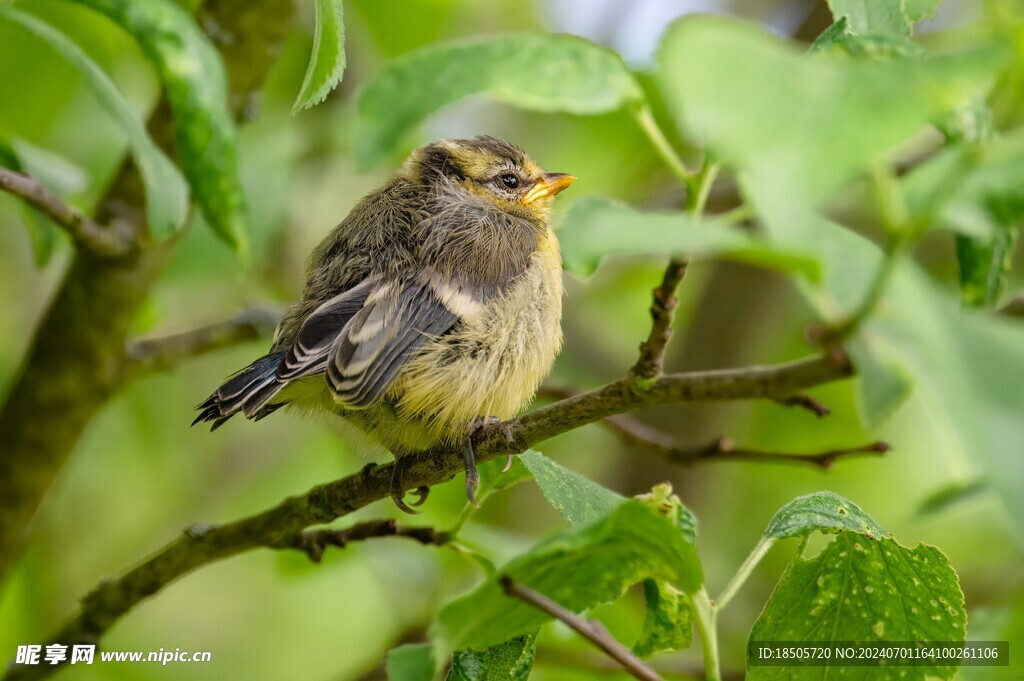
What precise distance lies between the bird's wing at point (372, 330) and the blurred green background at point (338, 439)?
1195mm

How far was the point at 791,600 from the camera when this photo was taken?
1951mm

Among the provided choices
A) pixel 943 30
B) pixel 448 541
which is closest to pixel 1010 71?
pixel 448 541

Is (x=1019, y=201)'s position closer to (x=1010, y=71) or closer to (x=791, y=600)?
(x=1010, y=71)

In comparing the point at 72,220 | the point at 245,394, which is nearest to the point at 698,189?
the point at 245,394

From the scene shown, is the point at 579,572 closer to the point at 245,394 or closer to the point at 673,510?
A: the point at 673,510

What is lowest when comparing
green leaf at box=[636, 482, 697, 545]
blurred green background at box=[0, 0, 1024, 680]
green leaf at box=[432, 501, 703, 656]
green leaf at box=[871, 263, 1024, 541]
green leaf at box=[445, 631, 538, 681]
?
blurred green background at box=[0, 0, 1024, 680]

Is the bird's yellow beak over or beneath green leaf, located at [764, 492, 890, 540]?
beneath

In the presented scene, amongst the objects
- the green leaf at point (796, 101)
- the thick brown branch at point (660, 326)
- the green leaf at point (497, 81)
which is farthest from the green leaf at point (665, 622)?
the green leaf at point (796, 101)

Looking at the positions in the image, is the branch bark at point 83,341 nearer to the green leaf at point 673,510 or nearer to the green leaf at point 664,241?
the green leaf at point 673,510

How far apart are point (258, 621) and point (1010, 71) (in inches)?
191

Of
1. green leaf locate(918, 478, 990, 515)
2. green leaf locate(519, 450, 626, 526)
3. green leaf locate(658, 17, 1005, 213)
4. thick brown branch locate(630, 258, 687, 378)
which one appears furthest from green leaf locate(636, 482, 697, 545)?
green leaf locate(658, 17, 1005, 213)

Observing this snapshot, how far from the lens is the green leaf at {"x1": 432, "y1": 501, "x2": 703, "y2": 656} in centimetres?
151

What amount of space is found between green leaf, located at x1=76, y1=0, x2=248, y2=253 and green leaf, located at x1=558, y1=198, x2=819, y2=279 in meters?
A: 1.58

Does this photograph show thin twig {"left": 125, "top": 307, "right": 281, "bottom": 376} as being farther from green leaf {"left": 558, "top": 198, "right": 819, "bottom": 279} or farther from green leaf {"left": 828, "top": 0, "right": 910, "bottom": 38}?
green leaf {"left": 558, "top": 198, "right": 819, "bottom": 279}
